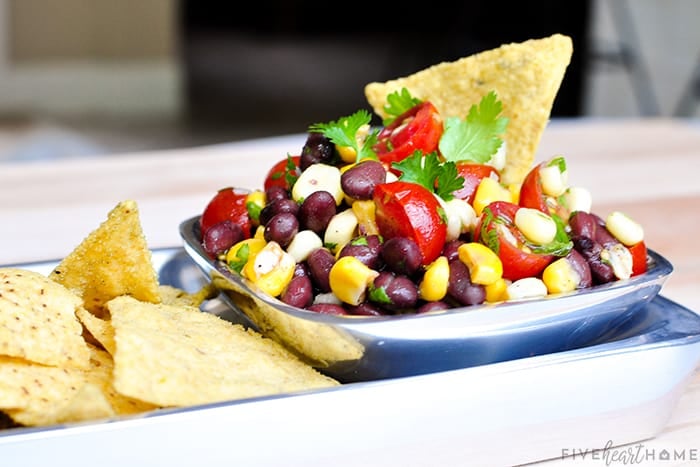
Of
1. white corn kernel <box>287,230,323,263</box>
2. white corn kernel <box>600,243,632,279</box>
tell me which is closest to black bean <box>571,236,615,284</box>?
white corn kernel <box>600,243,632,279</box>

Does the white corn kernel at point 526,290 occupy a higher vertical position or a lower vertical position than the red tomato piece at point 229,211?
lower

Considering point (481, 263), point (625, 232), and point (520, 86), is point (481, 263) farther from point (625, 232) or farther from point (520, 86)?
point (520, 86)

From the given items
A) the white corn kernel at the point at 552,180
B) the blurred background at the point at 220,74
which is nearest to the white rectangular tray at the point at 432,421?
the white corn kernel at the point at 552,180

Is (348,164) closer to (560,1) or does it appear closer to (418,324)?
(418,324)

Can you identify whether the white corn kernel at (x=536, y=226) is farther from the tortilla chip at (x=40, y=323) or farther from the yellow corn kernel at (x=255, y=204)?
the tortilla chip at (x=40, y=323)

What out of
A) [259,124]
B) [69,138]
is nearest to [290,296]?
[69,138]

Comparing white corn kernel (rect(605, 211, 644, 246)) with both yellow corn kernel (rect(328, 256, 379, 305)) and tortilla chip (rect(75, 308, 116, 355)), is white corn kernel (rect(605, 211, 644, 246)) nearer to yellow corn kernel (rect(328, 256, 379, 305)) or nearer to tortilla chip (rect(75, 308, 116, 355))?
yellow corn kernel (rect(328, 256, 379, 305))

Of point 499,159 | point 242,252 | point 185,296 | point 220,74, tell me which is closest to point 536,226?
point 499,159

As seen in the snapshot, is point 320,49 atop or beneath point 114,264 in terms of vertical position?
beneath
